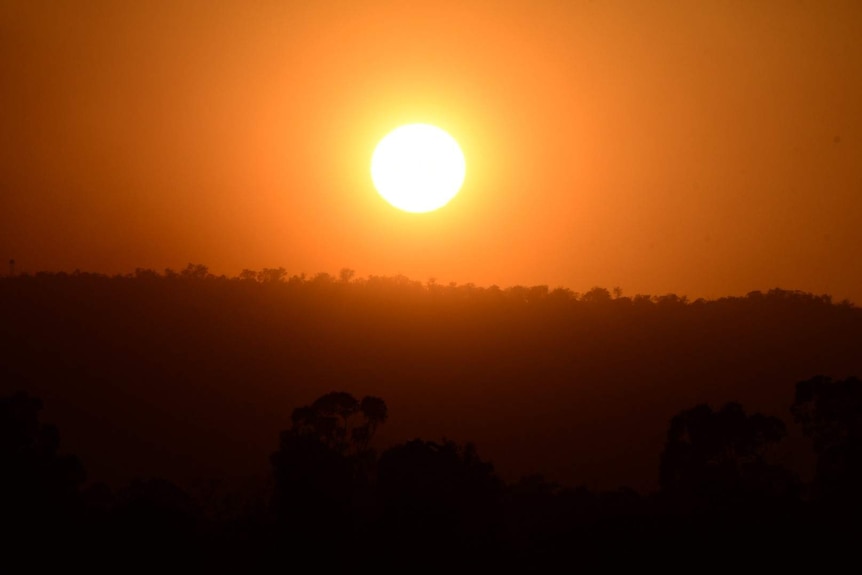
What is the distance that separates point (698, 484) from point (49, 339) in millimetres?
88415

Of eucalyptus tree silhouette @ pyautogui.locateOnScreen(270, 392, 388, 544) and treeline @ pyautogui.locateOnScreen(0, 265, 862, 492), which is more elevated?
treeline @ pyautogui.locateOnScreen(0, 265, 862, 492)

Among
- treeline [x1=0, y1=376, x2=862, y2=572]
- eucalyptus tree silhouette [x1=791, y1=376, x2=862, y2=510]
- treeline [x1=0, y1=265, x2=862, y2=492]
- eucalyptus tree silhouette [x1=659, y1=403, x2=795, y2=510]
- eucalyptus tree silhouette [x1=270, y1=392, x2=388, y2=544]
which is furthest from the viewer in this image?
treeline [x1=0, y1=265, x2=862, y2=492]

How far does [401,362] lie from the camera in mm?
119000

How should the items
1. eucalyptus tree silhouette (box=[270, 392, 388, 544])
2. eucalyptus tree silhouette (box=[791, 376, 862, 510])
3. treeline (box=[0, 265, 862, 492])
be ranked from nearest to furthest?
eucalyptus tree silhouette (box=[270, 392, 388, 544]) < eucalyptus tree silhouette (box=[791, 376, 862, 510]) < treeline (box=[0, 265, 862, 492])

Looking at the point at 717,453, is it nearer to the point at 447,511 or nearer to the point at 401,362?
the point at 447,511

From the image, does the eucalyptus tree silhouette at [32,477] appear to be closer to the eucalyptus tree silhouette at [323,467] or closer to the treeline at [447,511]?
the treeline at [447,511]

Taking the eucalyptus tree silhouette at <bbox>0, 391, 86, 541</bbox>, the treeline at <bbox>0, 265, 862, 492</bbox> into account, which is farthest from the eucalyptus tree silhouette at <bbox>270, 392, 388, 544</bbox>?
the treeline at <bbox>0, 265, 862, 492</bbox>

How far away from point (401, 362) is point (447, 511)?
84.6m

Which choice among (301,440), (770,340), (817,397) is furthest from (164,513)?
(770,340)

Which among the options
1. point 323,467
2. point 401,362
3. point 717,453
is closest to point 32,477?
point 323,467

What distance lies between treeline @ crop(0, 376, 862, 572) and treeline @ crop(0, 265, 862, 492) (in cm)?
4844

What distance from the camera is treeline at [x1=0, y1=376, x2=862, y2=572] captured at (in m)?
33.1

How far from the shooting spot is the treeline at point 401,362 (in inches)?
3952

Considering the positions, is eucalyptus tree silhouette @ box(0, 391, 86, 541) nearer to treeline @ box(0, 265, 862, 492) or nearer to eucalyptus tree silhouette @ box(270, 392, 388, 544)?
eucalyptus tree silhouette @ box(270, 392, 388, 544)
